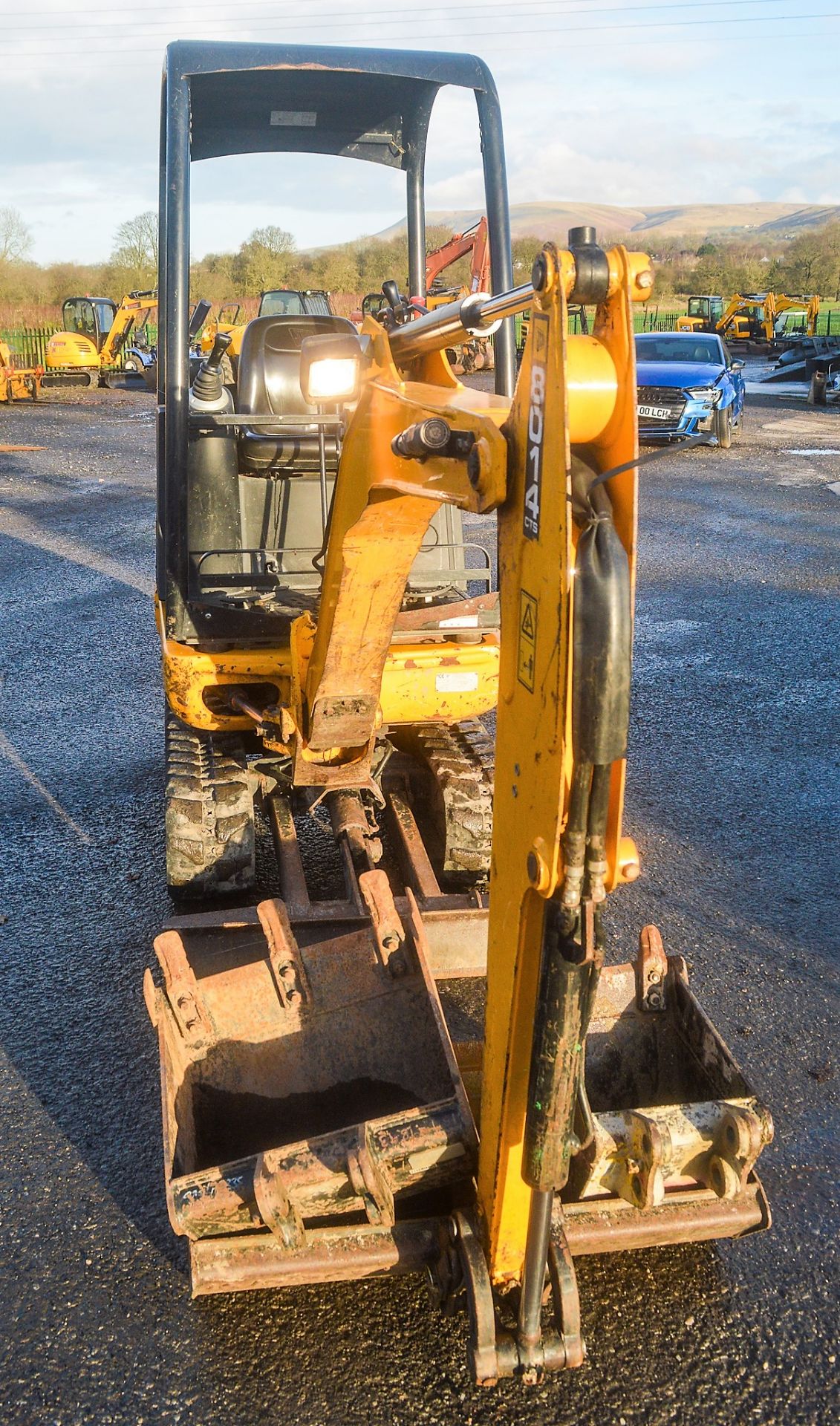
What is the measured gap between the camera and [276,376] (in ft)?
17.1

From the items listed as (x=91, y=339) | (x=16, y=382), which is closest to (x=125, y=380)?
A: (x=91, y=339)

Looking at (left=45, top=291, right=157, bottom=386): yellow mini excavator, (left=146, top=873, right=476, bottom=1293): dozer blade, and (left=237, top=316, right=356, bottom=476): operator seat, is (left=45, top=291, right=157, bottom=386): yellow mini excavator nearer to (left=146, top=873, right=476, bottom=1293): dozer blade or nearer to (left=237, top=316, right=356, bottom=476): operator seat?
(left=237, top=316, right=356, bottom=476): operator seat

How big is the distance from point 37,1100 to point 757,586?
26.1ft

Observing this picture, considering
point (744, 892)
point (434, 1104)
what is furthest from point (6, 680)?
point (434, 1104)

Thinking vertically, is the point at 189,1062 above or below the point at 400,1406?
above

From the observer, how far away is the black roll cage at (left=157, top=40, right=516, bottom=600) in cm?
425

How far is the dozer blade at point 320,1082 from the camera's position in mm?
2754

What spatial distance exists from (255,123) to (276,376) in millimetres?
1019

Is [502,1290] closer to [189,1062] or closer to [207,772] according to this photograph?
[189,1062]

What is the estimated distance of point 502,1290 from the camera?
2646 millimetres

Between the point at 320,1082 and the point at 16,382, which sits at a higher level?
the point at 16,382

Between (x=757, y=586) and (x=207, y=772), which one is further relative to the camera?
(x=757, y=586)

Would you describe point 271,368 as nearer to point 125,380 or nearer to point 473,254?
point 473,254

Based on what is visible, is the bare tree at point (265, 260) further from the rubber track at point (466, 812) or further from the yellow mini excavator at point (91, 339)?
the rubber track at point (466, 812)
